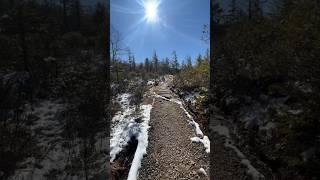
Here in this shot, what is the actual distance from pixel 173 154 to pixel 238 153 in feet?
7.96

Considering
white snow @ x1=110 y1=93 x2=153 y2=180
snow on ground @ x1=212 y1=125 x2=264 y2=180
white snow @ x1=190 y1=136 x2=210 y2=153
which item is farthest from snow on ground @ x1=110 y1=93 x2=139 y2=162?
snow on ground @ x1=212 y1=125 x2=264 y2=180

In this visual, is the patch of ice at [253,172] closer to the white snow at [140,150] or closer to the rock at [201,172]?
the rock at [201,172]

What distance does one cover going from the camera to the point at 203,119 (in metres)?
15.9

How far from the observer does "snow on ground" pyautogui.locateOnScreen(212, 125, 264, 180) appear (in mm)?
8477

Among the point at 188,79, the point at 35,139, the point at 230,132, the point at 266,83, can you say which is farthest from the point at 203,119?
the point at 188,79

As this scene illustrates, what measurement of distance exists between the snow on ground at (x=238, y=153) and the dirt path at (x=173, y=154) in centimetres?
116

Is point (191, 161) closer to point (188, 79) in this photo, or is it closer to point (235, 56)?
point (235, 56)

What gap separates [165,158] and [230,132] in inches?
167

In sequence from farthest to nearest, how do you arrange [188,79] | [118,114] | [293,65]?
[188,79], [118,114], [293,65]

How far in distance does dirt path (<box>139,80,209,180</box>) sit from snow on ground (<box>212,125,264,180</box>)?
45.8 inches

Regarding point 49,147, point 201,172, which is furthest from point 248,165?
point 49,147

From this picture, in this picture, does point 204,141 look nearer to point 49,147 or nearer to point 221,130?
point 221,130

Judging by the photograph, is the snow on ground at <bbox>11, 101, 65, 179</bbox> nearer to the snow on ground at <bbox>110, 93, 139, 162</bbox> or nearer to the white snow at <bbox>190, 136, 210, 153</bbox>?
the snow on ground at <bbox>110, 93, 139, 162</bbox>

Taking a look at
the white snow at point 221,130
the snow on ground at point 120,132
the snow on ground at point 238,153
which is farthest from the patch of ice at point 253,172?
the snow on ground at point 120,132
